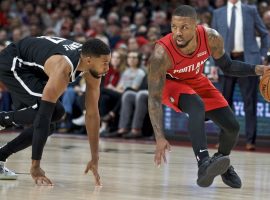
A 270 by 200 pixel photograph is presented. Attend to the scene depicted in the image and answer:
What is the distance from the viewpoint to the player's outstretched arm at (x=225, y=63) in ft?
21.2

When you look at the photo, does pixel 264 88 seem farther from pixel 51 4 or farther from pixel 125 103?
pixel 51 4

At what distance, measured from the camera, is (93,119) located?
6.29 m

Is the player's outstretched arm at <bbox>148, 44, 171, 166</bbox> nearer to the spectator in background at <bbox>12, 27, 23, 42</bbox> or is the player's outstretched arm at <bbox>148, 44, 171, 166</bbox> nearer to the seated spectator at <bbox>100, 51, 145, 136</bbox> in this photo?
the seated spectator at <bbox>100, 51, 145, 136</bbox>

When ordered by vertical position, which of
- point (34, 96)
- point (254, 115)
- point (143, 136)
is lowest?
point (143, 136)

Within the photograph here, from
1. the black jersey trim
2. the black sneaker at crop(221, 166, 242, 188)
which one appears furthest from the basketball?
the black jersey trim

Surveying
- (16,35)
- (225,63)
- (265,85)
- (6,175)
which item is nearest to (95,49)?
(225,63)

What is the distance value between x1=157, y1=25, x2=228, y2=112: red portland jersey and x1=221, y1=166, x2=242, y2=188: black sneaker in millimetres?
519

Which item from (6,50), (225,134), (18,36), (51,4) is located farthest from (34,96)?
(51,4)

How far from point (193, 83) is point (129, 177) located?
1.01 meters

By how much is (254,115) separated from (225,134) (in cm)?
396

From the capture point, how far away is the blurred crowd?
40.7 feet

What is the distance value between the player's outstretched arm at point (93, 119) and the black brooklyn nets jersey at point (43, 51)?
146mm

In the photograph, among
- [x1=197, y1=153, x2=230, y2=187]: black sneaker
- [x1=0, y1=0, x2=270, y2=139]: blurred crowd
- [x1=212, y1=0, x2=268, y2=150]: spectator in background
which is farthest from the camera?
[x1=0, y1=0, x2=270, y2=139]: blurred crowd

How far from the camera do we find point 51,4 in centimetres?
1792
